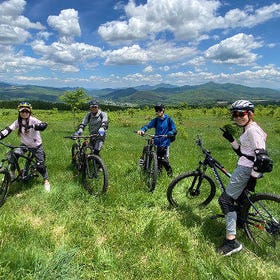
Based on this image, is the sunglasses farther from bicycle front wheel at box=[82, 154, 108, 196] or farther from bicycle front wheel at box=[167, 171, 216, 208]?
bicycle front wheel at box=[82, 154, 108, 196]

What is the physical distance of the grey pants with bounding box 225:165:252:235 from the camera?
5414mm

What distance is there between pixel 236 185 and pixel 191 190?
1.91 m

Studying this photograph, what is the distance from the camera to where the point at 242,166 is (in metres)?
5.42

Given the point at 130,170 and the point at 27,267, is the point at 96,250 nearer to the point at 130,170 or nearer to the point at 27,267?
the point at 27,267

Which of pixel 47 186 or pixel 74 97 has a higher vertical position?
pixel 74 97

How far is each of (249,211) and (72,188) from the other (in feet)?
15.9

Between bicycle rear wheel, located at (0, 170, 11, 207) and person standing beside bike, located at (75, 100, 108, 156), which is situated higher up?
person standing beside bike, located at (75, 100, 108, 156)

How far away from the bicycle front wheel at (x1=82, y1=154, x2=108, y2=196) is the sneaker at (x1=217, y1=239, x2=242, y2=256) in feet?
11.4

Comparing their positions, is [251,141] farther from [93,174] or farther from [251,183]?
[93,174]

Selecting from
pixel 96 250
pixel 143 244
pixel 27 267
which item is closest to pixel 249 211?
pixel 143 244

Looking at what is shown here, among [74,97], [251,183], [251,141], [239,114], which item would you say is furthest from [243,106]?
[74,97]

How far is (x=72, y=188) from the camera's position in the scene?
26.6 ft

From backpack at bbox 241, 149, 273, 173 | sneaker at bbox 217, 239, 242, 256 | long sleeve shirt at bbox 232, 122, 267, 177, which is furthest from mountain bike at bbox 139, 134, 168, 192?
backpack at bbox 241, 149, 273, 173

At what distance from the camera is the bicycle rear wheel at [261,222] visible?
5.44 meters
